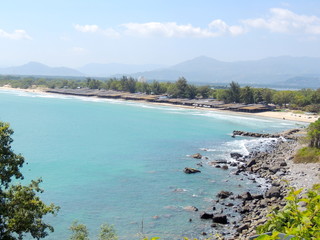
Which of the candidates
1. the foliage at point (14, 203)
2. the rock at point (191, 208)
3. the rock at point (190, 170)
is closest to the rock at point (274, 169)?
the rock at point (190, 170)

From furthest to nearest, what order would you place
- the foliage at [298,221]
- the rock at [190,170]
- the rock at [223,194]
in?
the rock at [190,170] → the rock at [223,194] → the foliage at [298,221]

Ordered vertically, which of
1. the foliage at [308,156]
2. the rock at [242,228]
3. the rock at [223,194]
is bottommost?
the rock at [242,228]

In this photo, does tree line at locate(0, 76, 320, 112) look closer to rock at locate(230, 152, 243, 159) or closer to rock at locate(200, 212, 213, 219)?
rock at locate(230, 152, 243, 159)

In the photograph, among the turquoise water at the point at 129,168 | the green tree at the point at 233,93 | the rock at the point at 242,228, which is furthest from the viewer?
the green tree at the point at 233,93

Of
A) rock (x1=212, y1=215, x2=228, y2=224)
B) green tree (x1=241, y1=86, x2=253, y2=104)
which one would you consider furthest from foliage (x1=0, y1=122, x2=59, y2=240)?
green tree (x1=241, y1=86, x2=253, y2=104)

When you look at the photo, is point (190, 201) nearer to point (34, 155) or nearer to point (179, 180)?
point (179, 180)

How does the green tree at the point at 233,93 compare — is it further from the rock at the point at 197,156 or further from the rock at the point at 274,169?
the rock at the point at 274,169

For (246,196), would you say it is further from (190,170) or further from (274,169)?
(274,169)

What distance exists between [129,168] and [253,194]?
13.0m

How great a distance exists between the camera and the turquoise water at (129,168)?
21328mm

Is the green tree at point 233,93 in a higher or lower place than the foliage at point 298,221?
higher

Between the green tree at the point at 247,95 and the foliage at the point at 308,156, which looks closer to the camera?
the foliage at the point at 308,156

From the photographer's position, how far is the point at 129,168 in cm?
3312

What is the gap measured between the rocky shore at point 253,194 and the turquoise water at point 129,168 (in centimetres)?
109
